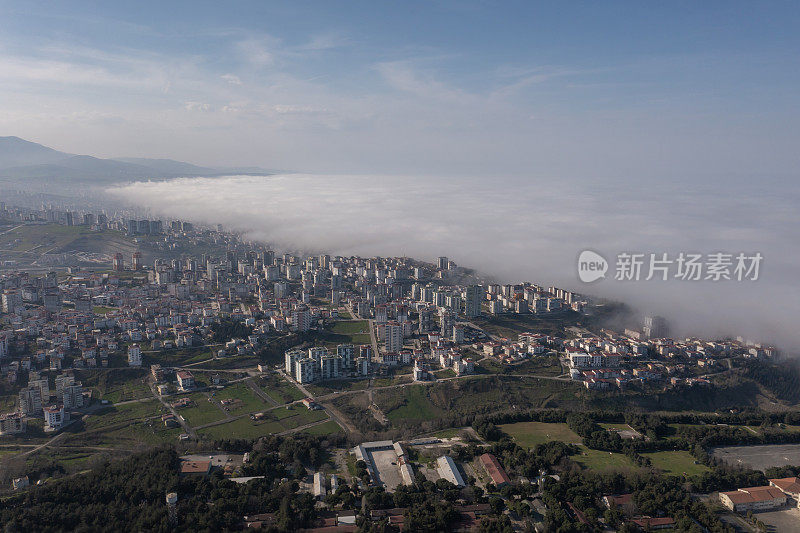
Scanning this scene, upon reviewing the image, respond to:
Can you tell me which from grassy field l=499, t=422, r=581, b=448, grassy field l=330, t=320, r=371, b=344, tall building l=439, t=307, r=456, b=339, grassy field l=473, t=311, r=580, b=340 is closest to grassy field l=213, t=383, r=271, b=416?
grassy field l=330, t=320, r=371, b=344

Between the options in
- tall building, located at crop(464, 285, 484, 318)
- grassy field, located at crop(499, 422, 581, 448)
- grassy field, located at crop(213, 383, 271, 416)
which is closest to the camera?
grassy field, located at crop(499, 422, 581, 448)

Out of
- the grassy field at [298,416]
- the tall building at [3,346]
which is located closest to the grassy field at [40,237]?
the tall building at [3,346]

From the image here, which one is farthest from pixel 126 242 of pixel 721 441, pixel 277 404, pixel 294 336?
pixel 721 441

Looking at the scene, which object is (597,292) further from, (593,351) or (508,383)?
(508,383)

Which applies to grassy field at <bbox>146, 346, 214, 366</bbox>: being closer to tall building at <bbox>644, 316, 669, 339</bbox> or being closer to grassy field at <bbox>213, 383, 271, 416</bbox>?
grassy field at <bbox>213, 383, 271, 416</bbox>

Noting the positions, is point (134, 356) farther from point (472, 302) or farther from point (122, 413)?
point (472, 302)
